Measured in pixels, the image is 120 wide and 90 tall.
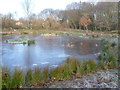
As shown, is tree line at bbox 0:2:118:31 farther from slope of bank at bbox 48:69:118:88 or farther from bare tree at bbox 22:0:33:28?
slope of bank at bbox 48:69:118:88

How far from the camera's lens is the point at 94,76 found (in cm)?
448

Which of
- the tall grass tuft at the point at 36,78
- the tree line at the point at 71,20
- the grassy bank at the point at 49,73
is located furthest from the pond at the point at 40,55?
the tree line at the point at 71,20

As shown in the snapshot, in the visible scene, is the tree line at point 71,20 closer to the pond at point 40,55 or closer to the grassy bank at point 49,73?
the pond at point 40,55

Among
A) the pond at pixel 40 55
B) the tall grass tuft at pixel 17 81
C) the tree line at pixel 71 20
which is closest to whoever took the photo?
the tall grass tuft at pixel 17 81

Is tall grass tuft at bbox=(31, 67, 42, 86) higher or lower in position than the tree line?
lower

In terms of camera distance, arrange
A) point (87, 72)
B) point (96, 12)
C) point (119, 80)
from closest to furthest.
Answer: point (119, 80), point (87, 72), point (96, 12)

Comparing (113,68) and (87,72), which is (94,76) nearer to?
(87,72)

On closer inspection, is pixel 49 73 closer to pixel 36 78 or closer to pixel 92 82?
pixel 36 78

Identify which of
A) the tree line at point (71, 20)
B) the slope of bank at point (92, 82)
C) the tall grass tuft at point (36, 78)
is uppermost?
the tree line at point (71, 20)

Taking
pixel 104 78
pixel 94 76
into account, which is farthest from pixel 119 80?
pixel 94 76

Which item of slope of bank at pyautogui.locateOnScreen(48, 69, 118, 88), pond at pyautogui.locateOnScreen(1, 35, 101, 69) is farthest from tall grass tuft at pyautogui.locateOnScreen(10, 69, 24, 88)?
pond at pyautogui.locateOnScreen(1, 35, 101, 69)

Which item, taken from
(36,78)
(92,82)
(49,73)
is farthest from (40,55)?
(92,82)

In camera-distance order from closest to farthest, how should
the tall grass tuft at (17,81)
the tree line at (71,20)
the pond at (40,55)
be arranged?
1. the tall grass tuft at (17,81)
2. the pond at (40,55)
3. the tree line at (71,20)

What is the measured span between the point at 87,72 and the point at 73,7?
31501 millimetres
